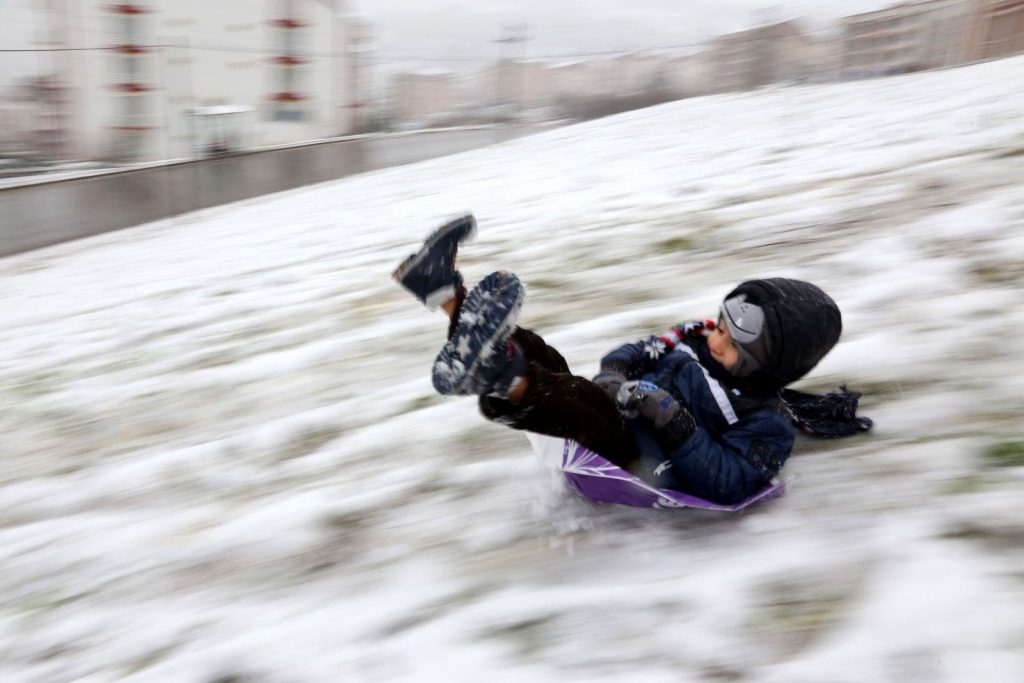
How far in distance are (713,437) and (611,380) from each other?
0.29 m

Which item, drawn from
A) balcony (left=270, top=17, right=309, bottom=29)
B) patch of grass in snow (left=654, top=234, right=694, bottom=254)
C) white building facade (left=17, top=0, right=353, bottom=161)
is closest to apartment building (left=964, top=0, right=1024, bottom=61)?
patch of grass in snow (left=654, top=234, right=694, bottom=254)

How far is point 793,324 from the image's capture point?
1642mm

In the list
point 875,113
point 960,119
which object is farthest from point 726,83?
point 960,119

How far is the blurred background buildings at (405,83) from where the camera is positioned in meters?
9.35

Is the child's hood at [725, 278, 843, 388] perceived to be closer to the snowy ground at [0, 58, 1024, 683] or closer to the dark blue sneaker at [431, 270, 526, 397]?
the snowy ground at [0, 58, 1024, 683]

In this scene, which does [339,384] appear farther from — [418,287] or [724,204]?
[724,204]

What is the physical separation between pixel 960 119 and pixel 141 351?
559 centimetres

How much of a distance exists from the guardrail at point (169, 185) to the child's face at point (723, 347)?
7.42 metres

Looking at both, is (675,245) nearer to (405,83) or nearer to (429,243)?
(429,243)

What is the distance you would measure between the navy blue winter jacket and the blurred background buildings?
849 centimetres

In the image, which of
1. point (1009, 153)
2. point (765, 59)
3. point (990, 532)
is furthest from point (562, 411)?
point (765, 59)

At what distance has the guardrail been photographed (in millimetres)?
7773

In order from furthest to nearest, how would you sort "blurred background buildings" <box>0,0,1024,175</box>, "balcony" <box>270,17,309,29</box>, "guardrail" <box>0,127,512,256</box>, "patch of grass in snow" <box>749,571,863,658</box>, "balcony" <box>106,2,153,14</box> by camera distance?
"balcony" <box>270,17,309,29</box>
"balcony" <box>106,2,153,14</box>
"blurred background buildings" <box>0,0,1024,175</box>
"guardrail" <box>0,127,512,256</box>
"patch of grass in snow" <box>749,571,863,658</box>

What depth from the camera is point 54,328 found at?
4.55 m
